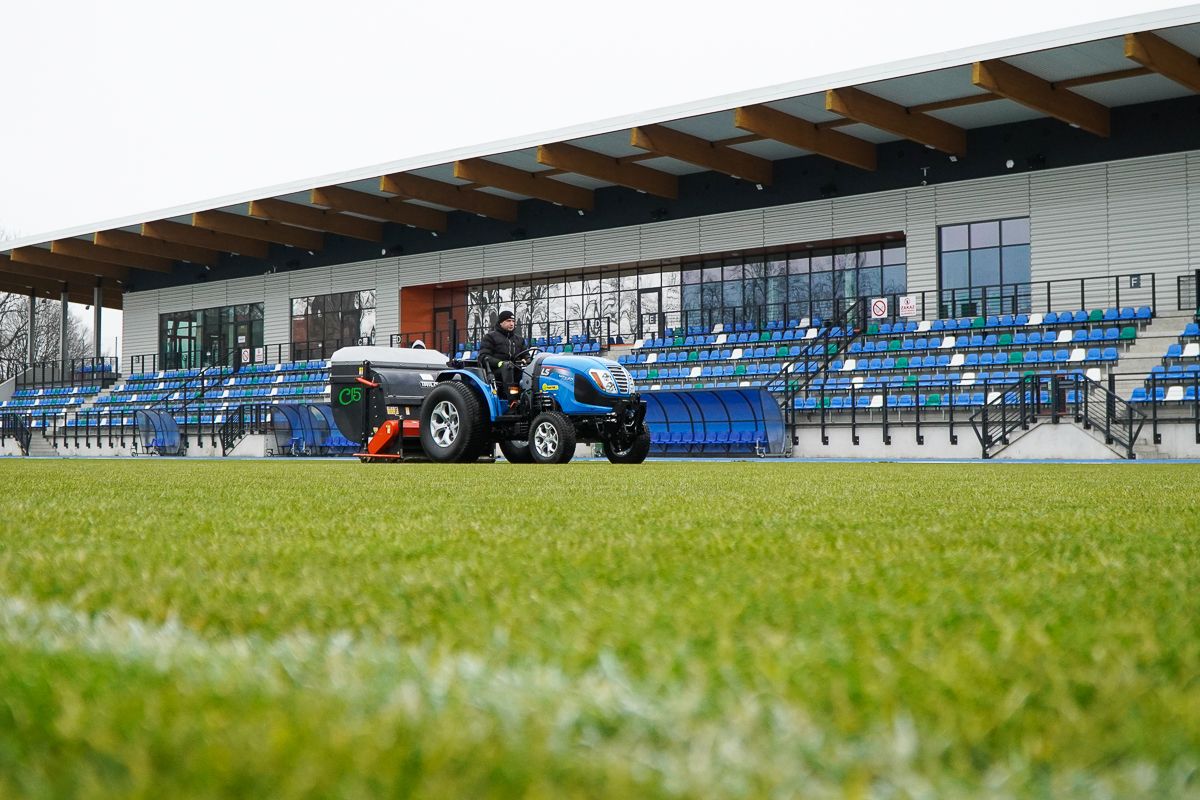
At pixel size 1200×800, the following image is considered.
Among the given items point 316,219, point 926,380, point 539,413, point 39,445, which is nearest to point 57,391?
point 39,445

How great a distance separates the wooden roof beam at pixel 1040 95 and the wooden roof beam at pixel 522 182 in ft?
41.0

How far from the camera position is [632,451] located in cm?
1450

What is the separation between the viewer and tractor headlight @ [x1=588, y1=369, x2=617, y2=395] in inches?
542

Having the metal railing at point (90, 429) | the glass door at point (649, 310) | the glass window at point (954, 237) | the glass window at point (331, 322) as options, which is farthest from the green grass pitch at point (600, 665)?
the glass window at point (331, 322)

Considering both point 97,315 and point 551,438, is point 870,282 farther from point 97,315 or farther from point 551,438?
point 97,315

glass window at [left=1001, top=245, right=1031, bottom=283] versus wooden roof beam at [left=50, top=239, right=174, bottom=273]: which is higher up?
wooden roof beam at [left=50, top=239, right=174, bottom=273]

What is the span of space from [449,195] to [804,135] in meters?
11.1

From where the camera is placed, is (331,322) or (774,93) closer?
(774,93)

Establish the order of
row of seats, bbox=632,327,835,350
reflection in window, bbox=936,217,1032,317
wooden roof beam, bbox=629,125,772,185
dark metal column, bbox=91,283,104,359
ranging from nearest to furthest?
wooden roof beam, bbox=629,125,772,185 → reflection in window, bbox=936,217,1032,317 → row of seats, bbox=632,327,835,350 → dark metal column, bbox=91,283,104,359

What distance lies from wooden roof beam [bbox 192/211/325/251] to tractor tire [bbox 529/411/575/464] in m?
24.5

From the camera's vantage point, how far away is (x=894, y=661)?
1729 millimetres

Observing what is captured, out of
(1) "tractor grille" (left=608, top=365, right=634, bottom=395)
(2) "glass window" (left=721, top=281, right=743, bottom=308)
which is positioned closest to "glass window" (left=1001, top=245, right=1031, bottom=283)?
(2) "glass window" (left=721, top=281, right=743, bottom=308)

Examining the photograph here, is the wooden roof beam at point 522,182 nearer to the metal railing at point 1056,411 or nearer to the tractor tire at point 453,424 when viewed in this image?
the metal railing at point 1056,411

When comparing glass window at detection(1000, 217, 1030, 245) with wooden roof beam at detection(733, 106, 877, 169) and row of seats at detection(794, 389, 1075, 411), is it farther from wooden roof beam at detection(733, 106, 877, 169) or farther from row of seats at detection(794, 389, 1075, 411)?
row of seats at detection(794, 389, 1075, 411)
